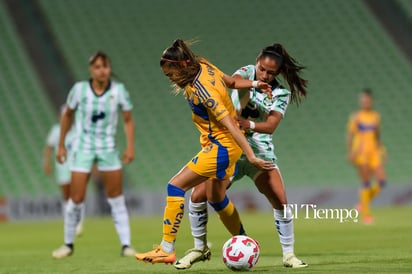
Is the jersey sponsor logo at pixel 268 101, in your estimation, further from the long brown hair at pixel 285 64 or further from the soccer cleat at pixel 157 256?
the soccer cleat at pixel 157 256

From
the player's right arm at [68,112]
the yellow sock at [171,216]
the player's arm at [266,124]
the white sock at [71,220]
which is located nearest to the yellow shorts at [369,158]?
the white sock at [71,220]

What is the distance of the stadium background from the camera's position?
2027cm

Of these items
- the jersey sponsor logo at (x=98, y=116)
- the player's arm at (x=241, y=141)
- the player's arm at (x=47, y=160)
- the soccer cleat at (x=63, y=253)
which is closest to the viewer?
the player's arm at (x=241, y=141)

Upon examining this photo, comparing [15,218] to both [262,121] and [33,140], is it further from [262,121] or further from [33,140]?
[262,121]

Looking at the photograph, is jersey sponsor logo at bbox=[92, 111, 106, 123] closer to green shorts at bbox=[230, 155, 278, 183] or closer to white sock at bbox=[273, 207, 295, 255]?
green shorts at bbox=[230, 155, 278, 183]

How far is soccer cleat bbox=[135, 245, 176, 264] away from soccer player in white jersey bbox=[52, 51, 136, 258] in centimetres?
253

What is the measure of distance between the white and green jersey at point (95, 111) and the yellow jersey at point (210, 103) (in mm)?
2554

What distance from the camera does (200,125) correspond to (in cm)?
750

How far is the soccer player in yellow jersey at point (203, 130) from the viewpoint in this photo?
717 centimetres

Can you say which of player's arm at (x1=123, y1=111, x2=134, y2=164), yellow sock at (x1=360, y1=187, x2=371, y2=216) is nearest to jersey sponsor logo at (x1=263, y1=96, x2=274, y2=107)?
player's arm at (x1=123, y1=111, x2=134, y2=164)

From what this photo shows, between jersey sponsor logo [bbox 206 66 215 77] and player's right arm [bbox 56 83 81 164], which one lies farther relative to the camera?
player's right arm [bbox 56 83 81 164]

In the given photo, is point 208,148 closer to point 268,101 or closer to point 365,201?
point 268,101

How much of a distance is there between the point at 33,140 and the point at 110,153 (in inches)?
425

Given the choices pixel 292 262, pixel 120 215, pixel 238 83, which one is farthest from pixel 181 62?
pixel 120 215
